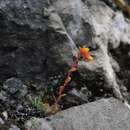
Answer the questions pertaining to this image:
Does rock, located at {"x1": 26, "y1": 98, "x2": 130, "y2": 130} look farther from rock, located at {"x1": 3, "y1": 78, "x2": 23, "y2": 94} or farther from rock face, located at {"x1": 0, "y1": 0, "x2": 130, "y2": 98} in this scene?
rock, located at {"x1": 3, "y1": 78, "x2": 23, "y2": 94}

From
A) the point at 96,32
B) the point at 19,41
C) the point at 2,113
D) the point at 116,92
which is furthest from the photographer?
the point at 96,32

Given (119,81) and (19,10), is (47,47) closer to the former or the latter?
(19,10)

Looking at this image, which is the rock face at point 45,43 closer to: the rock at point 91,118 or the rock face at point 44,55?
the rock face at point 44,55

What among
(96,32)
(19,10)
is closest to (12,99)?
(19,10)

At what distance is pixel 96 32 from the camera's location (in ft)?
18.4

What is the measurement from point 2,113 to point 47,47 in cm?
101

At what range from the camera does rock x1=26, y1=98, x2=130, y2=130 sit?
4.53 meters

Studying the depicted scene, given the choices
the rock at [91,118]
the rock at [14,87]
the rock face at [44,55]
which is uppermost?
the rock face at [44,55]

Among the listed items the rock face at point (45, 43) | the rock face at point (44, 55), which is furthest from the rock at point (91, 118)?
the rock face at point (45, 43)

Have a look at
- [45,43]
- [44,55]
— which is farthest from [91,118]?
[45,43]

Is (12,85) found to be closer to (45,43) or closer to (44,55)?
(44,55)

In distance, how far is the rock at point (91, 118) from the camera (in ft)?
14.9

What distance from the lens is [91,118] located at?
185 inches

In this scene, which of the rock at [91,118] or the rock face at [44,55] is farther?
the rock face at [44,55]
